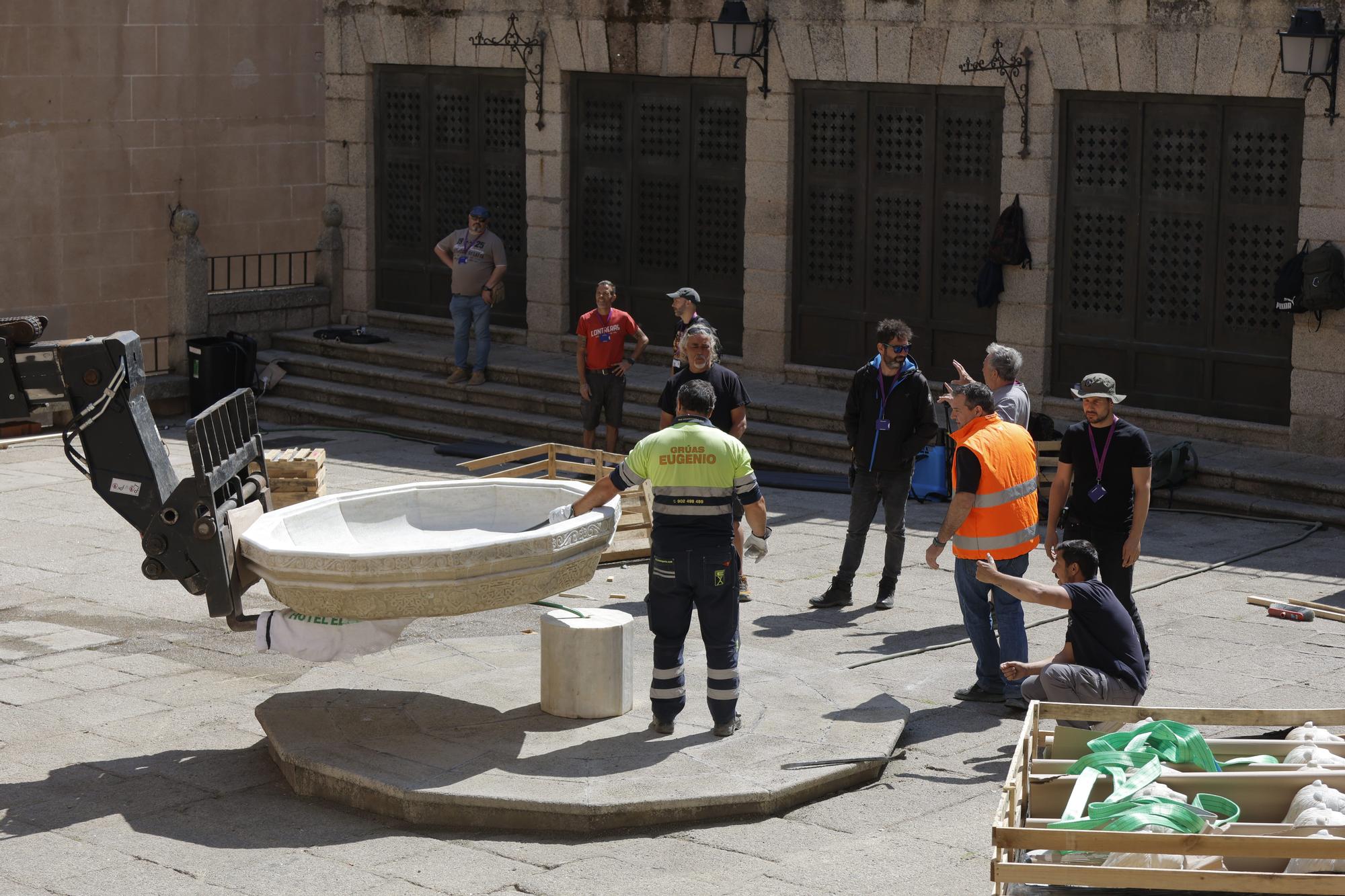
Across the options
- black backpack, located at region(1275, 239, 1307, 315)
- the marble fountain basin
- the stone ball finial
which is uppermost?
the stone ball finial

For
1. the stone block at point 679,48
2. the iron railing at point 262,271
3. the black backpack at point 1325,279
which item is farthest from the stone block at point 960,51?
the iron railing at point 262,271

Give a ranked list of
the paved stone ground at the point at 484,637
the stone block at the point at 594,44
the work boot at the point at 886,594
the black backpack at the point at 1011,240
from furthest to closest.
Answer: the stone block at the point at 594,44 < the black backpack at the point at 1011,240 < the work boot at the point at 886,594 < the paved stone ground at the point at 484,637

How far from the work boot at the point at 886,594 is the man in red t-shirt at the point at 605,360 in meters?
4.38

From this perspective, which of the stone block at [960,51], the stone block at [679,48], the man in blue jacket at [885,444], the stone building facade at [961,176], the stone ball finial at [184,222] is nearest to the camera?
the man in blue jacket at [885,444]

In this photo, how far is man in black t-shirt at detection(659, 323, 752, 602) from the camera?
11852 mm

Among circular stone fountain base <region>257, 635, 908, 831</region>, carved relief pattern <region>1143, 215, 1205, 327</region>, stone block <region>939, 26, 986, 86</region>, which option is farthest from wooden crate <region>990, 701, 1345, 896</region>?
stone block <region>939, 26, 986, 86</region>

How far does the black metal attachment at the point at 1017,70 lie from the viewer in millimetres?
16578

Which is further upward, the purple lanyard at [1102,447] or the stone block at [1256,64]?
the stone block at [1256,64]

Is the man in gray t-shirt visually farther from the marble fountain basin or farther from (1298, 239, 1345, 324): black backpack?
(1298, 239, 1345, 324): black backpack

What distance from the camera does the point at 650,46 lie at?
19234 mm

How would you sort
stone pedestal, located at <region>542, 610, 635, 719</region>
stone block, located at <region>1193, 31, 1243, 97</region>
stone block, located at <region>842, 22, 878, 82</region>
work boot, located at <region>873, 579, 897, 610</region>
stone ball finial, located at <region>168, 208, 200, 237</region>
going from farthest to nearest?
1. stone ball finial, located at <region>168, 208, 200, 237</region>
2. stone block, located at <region>842, 22, 878, 82</region>
3. stone block, located at <region>1193, 31, 1243, 97</region>
4. work boot, located at <region>873, 579, 897, 610</region>
5. stone pedestal, located at <region>542, 610, 635, 719</region>

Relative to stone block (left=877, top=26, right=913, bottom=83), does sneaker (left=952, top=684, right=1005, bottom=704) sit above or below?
below

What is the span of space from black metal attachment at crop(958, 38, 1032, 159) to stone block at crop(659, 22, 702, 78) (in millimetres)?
3342

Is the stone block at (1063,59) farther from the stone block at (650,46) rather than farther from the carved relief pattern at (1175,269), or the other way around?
the stone block at (650,46)
